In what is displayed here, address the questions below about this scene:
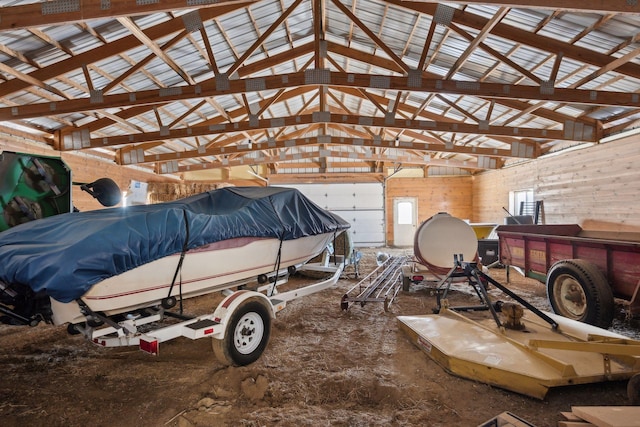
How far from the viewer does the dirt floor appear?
2836 millimetres

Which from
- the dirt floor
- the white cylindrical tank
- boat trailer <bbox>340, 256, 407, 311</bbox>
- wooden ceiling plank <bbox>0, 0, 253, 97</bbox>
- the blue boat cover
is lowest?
the dirt floor

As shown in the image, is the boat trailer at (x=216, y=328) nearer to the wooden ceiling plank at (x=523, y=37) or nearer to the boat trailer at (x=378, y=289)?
the boat trailer at (x=378, y=289)

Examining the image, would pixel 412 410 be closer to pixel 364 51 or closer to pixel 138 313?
pixel 138 313

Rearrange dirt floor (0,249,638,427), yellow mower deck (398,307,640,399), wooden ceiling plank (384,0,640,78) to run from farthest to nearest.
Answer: wooden ceiling plank (384,0,640,78) < yellow mower deck (398,307,640,399) < dirt floor (0,249,638,427)

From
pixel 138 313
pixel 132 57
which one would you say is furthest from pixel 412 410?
pixel 132 57

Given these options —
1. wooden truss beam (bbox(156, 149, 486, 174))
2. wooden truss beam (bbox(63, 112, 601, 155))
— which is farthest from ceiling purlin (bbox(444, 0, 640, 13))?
wooden truss beam (bbox(156, 149, 486, 174))

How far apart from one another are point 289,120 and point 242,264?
648 cm

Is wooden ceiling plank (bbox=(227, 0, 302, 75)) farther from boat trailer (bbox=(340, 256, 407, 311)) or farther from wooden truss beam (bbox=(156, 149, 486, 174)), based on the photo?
wooden truss beam (bbox=(156, 149, 486, 174))

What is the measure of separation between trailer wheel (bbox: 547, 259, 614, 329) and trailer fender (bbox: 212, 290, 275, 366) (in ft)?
13.6

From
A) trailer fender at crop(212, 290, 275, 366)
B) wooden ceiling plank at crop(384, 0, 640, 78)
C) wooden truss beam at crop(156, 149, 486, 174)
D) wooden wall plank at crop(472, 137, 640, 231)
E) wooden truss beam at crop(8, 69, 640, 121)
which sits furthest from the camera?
wooden truss beam at crop(156, 149, 486, 174)

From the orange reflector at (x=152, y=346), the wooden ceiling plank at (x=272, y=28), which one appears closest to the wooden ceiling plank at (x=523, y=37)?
the wooden ceiling plank at (x=272, y=28)

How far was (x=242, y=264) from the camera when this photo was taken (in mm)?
4137

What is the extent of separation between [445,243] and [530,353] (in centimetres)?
355

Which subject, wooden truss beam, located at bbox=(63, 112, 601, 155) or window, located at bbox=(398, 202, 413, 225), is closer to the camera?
wooden truss beam, located at bbox=(63, 112, 601, 155)
